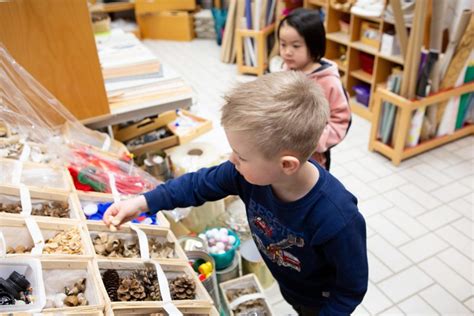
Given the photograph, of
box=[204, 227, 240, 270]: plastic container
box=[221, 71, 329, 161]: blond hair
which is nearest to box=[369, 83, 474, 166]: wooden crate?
box=[204, 227, 240, 270]: plastic container

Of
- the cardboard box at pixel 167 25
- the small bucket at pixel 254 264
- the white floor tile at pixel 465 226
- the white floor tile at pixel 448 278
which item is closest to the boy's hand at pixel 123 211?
the small bucket at pixel 254 264

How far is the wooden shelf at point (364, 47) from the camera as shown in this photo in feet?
10.3

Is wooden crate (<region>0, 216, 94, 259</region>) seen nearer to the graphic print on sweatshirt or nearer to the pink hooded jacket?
the graphic print on sweatshirt

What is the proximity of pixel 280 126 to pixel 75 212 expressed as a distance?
73 centimetres

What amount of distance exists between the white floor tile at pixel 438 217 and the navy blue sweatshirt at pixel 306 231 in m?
1.39

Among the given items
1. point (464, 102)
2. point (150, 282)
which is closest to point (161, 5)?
point (464, 102)

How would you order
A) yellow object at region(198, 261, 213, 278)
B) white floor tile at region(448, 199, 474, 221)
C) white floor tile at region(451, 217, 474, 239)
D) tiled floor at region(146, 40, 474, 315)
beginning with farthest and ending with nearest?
white floor tile at region(448, 199, 474, 221), white floor tile at region(451, 217, 474, 239), tiled floor at region(146, 40, 474, 315), yellow object at region(198, 261, 213, 278)

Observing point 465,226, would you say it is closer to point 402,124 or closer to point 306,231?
point 402,124

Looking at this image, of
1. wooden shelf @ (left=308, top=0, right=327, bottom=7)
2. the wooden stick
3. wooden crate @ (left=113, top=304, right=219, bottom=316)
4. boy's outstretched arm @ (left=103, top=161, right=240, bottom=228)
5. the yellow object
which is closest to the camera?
wooden crate @ (left=113, top=304, right=219, bottom=316)

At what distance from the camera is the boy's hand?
1.02 m

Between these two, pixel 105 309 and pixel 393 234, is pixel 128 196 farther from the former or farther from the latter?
pixel 393 234

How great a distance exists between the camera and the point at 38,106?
1.44m

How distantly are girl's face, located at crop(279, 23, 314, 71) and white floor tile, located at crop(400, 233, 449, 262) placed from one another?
113cm

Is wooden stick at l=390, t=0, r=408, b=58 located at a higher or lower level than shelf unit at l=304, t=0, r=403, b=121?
higher
